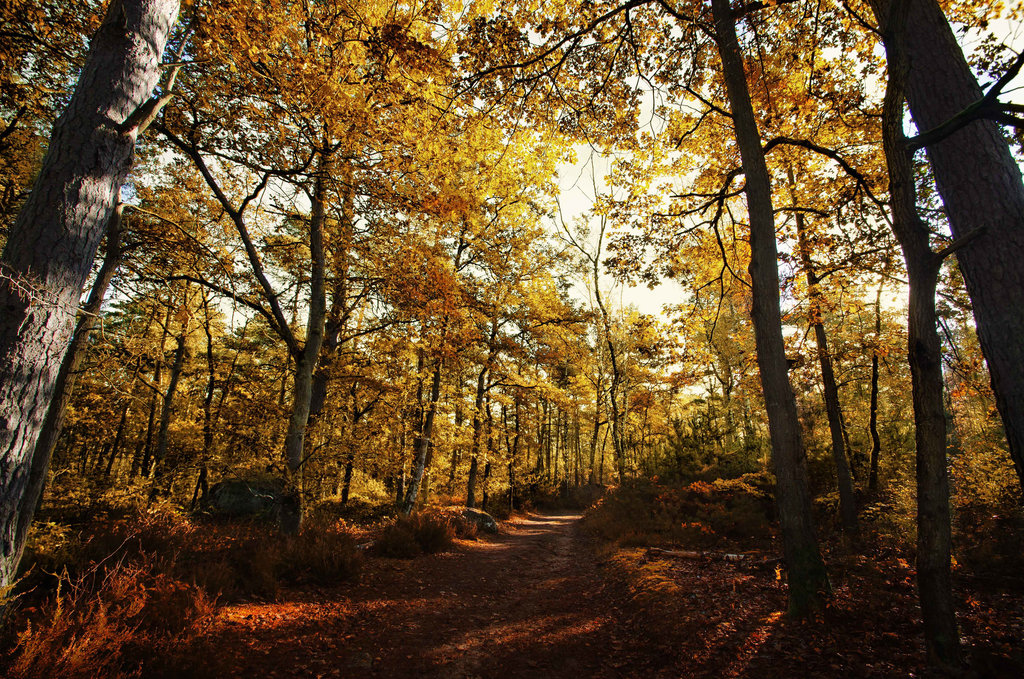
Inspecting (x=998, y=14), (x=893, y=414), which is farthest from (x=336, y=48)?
(x=893, y=414)

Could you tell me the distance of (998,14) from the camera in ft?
16.1

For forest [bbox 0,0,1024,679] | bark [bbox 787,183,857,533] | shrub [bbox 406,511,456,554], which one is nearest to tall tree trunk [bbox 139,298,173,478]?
forest [bbox 0,0,1024,679]

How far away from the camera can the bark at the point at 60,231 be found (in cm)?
257

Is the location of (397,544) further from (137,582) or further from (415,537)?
(137,582)

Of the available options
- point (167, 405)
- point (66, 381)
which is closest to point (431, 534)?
point (66, 381)

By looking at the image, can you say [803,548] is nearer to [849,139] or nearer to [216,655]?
[216,655]

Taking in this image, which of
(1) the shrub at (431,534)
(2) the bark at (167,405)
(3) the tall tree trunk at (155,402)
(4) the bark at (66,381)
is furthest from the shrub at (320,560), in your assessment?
(3) the tall tree trunk at (155,402)

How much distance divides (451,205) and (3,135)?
7.77 metres

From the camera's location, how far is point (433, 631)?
4938mm

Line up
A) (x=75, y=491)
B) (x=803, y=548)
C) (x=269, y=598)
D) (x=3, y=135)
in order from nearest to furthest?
(x=803, y=548) < (x=269, y=598) < (x=3, y=135) < (x=75, y=491)

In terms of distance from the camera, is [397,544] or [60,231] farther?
[397,544]

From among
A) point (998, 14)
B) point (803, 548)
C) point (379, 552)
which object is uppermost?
point (998, 14)

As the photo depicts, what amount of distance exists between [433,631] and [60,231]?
5.41 m

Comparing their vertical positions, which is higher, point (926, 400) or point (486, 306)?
point (486, 306)
